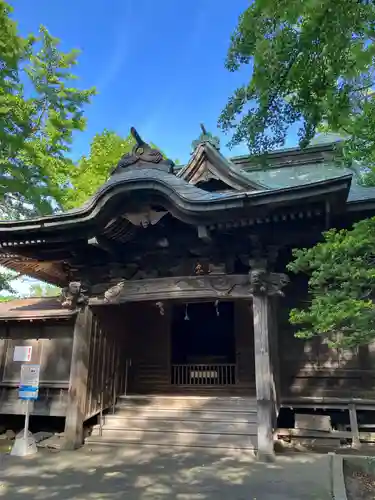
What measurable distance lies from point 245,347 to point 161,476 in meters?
5.09

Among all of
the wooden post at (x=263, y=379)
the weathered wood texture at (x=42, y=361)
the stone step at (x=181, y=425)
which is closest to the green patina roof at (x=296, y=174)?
the wooden post at (x=263, y=379)

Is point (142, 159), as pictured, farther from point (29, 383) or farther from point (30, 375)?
point (29, 383)

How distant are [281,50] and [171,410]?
718 centimetres

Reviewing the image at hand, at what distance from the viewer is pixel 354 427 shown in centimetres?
761

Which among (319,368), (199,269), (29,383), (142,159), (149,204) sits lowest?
(29,383)

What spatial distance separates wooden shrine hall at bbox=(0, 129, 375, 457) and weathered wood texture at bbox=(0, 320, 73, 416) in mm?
25

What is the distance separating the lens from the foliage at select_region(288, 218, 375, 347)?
15.0ft

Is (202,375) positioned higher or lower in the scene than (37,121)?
lower

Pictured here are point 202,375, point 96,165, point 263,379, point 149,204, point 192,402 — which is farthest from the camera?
point 96,165

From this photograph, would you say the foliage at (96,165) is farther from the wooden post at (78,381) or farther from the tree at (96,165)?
the wooden post at (78,381)

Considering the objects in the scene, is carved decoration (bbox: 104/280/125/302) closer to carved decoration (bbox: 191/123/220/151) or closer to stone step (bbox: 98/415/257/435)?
stone step (bbox: 98/415/257/435)

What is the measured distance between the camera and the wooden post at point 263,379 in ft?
21.4

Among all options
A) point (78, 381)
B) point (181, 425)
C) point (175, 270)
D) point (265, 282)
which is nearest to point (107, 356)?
point (78, 381)

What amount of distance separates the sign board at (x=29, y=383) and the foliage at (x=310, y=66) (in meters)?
5.81
